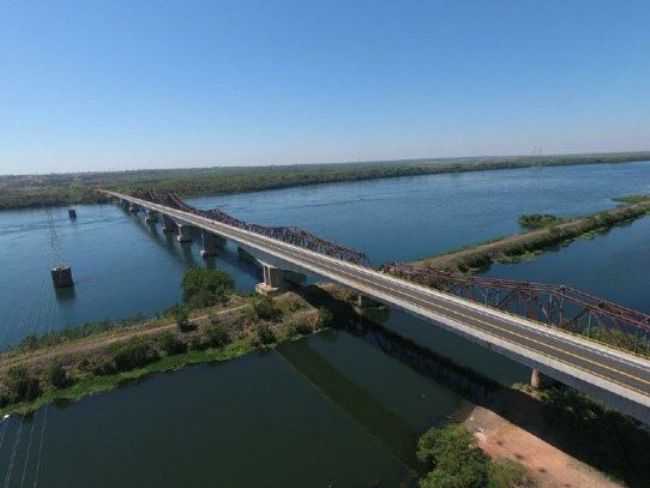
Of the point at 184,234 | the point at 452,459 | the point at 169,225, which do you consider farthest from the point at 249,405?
the point at 169,225

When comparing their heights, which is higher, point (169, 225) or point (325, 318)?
point (169, 225)

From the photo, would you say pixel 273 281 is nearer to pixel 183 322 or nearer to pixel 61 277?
pixel 183 322

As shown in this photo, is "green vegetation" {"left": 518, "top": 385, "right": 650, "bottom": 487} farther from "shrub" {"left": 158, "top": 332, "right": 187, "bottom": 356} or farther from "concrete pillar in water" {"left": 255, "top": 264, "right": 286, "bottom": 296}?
"concrete pillar in water" {"left": 255, "top": 264, "right": 286, "bottom": 296}

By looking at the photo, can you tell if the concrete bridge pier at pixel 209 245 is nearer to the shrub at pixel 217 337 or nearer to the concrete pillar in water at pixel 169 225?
the concrete pillar in water at pixel 169 225

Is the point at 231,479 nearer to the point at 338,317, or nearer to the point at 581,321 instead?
the point at 338,317

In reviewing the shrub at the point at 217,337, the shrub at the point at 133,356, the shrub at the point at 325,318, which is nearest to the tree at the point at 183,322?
the shrub at the point at 217,337

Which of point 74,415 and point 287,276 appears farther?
point 287,276

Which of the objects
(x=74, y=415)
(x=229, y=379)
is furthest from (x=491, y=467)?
(x=74, y=415)
